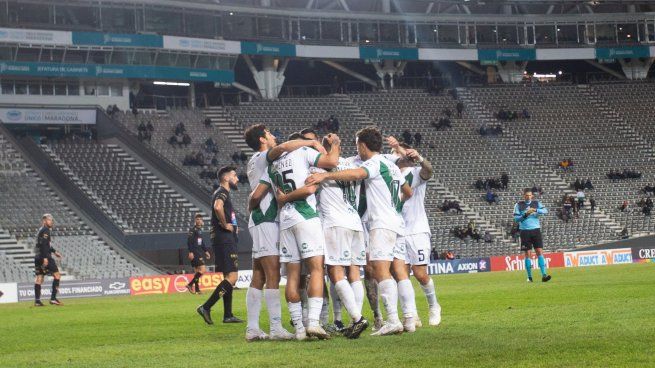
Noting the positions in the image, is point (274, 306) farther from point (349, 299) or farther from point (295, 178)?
point (295, 178)

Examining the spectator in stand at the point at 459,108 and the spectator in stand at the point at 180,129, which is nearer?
the spectator in stand at the point at 180,129

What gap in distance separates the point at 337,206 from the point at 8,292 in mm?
27117

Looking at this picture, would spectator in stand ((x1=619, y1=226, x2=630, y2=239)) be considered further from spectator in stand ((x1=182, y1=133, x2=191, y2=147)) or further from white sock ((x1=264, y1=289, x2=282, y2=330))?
white sock ((x1=264, y1=289, x2=282, y2=330))

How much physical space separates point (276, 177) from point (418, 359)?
4.00m

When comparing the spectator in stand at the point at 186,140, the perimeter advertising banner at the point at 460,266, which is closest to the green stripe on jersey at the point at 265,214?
the perimeter advertising banner at the point at 460,266

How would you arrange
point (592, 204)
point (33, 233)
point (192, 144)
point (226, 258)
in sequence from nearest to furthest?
1. point (226, 258)
2. point (33, 233)
3. point (592, 204)
4. point (192, 144)

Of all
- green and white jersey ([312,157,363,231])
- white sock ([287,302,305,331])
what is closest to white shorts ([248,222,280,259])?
green and white jersey ([312,157,363,231])

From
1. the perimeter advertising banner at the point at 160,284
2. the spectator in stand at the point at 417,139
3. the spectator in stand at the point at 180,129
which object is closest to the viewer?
the perimeter advertising banner at the point at 160,284

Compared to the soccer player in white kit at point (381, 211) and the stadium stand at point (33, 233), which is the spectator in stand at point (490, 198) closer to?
the stadium stand at point (33, 233)

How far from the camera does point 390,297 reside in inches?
560

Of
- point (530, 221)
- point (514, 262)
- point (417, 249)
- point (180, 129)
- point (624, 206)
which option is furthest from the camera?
point (180, 129)

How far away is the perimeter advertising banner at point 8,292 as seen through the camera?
3841 centimetres

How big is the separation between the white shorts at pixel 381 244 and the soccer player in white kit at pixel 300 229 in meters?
0.85

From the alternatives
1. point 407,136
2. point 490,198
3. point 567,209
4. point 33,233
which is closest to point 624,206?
point 567,209
